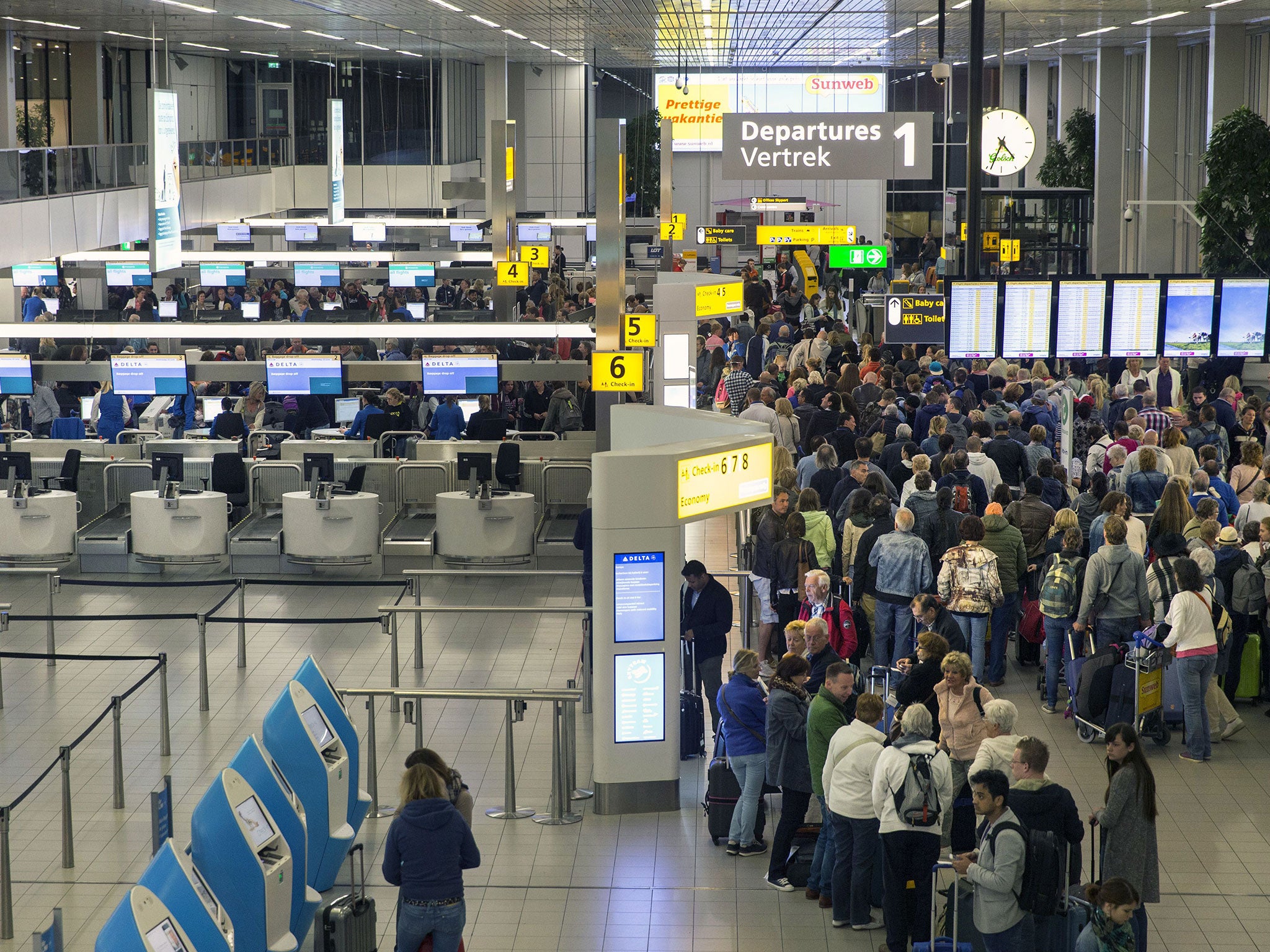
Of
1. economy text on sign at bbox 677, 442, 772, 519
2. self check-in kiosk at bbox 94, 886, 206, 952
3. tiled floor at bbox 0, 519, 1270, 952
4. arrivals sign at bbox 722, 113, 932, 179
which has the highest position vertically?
arrivals sign at bbox 722, 113, 932, 179

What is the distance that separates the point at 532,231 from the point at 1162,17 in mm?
12621

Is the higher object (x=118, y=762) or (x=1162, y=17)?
(x=1162, y=17)

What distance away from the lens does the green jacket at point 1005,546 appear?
10.6 m

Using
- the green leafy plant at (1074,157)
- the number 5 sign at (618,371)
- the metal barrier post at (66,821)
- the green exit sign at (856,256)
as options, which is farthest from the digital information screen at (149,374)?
the green leafy plant at (1074,157)

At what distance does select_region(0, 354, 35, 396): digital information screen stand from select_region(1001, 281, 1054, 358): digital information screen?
10709 mm

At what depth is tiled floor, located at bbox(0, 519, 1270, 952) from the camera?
23.5ft

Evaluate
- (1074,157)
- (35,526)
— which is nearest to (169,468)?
(35,526)

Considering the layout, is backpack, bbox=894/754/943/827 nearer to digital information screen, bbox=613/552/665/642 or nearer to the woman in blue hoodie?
the woman in blue hoodie

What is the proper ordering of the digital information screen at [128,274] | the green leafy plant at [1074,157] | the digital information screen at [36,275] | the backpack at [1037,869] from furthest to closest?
1. the green leafy plant at [1074,157]
2. the digital information screen at [128,274]
3. the digital information screen at [36,275]
4. the backpack at [1037,869]

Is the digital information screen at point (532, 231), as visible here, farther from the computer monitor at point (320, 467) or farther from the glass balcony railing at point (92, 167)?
the computer monitor at point (320, 467)

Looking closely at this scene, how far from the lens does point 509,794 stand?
28.1 feet

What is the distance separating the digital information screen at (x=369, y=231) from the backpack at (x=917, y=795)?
22.8m

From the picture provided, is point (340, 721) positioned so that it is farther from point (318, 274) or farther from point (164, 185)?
point (318, 274)

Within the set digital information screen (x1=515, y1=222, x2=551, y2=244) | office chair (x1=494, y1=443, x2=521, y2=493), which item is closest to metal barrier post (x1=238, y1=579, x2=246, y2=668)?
office chair (x1=494, y1=443, x2=521, y2=493)
